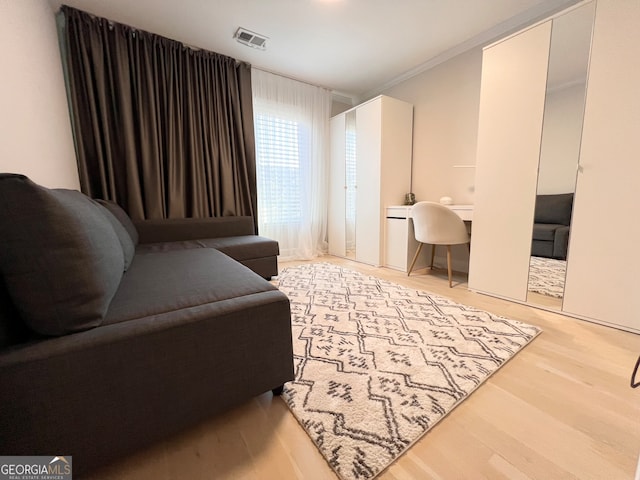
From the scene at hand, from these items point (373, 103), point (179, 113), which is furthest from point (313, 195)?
point (179, 113)

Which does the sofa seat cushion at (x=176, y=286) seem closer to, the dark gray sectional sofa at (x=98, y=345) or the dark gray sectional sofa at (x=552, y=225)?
the dark gray sectional sofa at (x=98, y=345)

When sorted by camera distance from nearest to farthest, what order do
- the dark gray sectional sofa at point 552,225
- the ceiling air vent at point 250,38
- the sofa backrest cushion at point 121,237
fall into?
the sofa backrest cushion at point 121,237 → the dark gray sectional sofa at point 552,225 → the ceiling air vent at point 250,38

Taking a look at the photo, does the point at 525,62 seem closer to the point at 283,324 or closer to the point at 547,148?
the point at 547,148

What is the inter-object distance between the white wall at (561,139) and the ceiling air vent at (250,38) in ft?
8.02

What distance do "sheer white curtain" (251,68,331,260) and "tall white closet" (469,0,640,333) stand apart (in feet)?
6.77

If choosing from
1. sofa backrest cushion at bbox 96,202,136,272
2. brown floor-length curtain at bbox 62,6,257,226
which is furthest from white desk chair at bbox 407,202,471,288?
sofa backrest cushion at bbox 96,202,136,272

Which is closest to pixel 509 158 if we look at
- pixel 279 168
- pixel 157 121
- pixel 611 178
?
pixel 611 178

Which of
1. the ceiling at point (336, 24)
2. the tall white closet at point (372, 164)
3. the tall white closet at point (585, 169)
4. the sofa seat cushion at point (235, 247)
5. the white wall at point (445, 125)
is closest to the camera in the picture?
the tall white closet at point (585, 169)

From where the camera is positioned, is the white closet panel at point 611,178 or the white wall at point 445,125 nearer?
the white closet panel at point 611,178

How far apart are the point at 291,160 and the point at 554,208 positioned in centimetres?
277

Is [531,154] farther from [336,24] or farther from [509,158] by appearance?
[336,24]

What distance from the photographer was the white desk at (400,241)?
9.39 feet

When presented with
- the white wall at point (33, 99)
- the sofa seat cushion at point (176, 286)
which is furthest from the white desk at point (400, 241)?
the white wall at point (33, 99)

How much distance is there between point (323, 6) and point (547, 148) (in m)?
2.00
